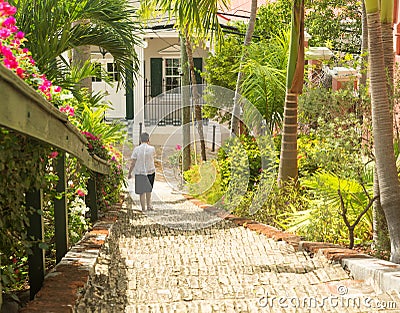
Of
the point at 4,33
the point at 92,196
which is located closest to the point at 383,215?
the point at 92,196

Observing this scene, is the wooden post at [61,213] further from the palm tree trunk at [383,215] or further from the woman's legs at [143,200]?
the woman's legs at [143,200]

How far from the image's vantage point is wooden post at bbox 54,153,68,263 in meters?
5.16

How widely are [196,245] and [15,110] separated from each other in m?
5.83

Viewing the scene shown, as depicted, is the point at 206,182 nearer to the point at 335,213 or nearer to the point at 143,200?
the point at 143,200

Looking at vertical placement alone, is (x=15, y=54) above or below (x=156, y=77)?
below

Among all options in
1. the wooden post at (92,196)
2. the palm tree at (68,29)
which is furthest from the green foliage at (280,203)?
the palm tree at (68,29)

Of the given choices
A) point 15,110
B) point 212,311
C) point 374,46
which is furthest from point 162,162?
point 15,110

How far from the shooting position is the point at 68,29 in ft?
29.7

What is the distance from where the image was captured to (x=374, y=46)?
647cm

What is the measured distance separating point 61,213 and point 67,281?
75 centimetres

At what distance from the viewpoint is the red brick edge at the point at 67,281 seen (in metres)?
3.92

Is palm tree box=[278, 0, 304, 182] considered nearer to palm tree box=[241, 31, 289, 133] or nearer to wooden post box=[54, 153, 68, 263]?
palm tree box=[241, 31, 289, 133]

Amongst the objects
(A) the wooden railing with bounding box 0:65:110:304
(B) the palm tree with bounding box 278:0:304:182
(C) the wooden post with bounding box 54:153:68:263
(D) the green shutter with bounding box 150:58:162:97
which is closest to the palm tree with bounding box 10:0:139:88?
(B) the palm tree with bounding box 278:0:304:182

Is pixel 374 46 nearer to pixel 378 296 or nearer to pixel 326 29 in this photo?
pixel 378 296
